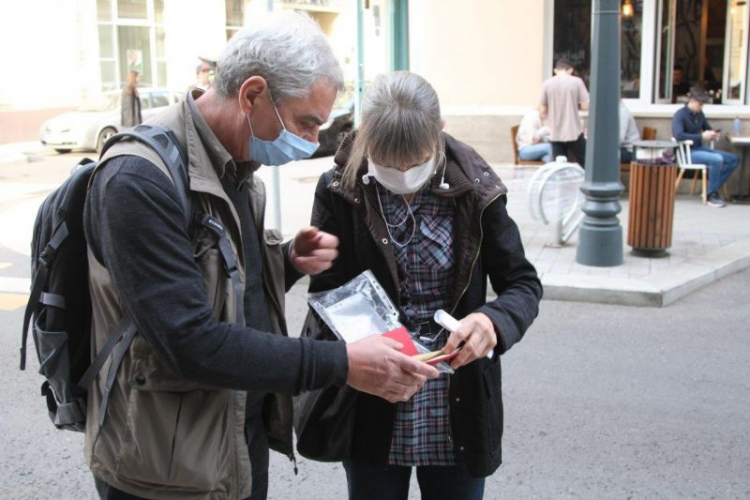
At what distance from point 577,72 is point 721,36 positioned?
249 cm

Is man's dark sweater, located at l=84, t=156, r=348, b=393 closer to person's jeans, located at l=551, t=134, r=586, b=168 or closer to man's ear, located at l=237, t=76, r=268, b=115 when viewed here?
man's ear, located at l=237, t=76, r=268, b=115

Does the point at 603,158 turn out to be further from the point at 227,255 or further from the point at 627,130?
the point at 227,255

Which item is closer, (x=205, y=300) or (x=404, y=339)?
(x=205, y=300)

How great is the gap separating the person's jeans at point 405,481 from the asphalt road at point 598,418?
1519 mm

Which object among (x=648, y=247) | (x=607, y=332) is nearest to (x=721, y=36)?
(x=648, y=247)

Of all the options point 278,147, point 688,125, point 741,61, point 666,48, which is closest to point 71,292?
point 278,147

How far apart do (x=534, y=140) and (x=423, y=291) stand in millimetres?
9845

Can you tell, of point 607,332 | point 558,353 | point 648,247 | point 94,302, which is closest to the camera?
point 94,302

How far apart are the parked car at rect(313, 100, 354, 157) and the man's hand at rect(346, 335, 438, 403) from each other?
52.7ft

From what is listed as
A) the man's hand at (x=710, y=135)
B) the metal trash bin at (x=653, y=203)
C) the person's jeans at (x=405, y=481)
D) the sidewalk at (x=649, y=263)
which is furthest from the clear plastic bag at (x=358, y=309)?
the man's hand at (x=710, y=135)

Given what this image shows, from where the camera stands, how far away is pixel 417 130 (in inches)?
88.9

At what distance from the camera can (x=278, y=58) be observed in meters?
1.83

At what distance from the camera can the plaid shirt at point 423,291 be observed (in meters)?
2.38

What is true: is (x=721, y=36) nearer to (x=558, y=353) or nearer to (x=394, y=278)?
(x=558, y=353)
